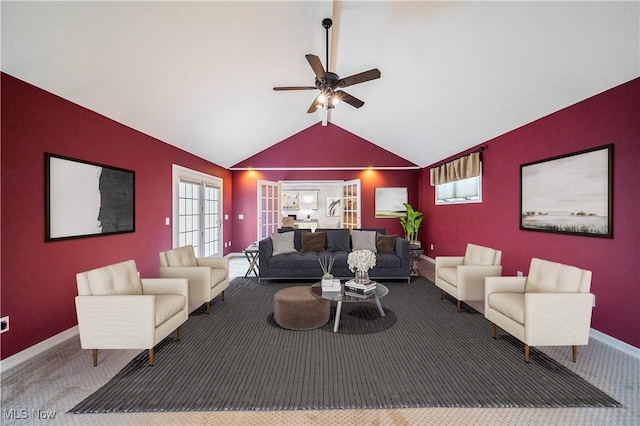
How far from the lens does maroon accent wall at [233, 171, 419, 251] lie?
7.56 meters

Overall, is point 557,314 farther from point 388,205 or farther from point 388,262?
point 388,205

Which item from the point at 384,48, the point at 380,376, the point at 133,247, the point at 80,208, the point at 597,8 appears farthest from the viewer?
the point at 133,247

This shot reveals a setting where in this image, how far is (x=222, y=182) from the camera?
6.93 meters

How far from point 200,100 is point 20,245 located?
258 centimetres

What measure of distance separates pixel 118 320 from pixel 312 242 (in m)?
3.41

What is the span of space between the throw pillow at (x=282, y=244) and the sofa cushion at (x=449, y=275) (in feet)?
8.59

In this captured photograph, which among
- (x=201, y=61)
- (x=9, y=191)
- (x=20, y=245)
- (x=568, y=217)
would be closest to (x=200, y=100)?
(x=201, y=61)

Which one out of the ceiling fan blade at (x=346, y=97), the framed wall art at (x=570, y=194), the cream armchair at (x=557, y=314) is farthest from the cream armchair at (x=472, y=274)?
the ceiling fan blade at (x=346, y=97)

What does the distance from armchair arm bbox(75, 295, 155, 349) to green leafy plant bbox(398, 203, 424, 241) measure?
6.16m

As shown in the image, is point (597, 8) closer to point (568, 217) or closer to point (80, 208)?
point (568, 217)

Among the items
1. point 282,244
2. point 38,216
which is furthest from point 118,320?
point 282,244

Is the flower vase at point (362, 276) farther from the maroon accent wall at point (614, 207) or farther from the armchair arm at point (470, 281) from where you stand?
the maroon accent wall at point (614, 207)

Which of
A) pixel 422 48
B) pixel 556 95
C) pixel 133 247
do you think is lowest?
pixel 133 247

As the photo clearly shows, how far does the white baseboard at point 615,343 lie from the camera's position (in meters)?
2.47
